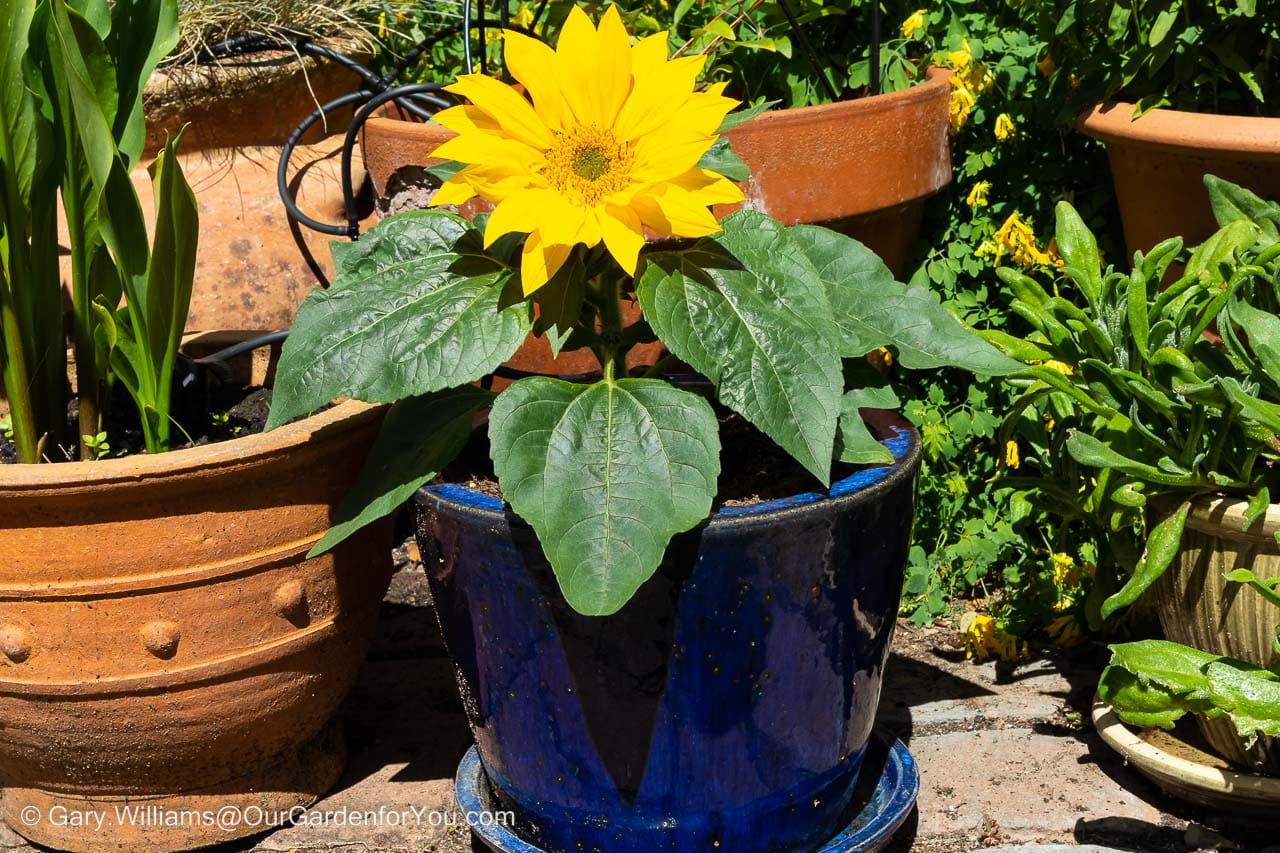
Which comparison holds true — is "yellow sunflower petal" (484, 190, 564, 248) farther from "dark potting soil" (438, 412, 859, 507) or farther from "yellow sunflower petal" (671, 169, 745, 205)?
"dark potting soil" (438, 412, 859, 507)

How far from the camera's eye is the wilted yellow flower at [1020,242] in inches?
101

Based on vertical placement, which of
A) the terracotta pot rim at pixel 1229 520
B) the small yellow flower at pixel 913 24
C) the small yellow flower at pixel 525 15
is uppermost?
the small yellow flower at pixel 525 15

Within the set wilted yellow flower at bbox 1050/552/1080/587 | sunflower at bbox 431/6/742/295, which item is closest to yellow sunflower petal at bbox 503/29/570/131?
sunflower at bbox 431/6/742/295

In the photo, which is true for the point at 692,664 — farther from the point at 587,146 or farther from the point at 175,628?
the point at 175,628

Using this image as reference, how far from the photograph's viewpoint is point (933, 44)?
280cm

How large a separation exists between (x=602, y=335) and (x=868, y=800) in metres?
0.82

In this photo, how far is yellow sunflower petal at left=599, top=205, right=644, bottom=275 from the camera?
5.08 feet

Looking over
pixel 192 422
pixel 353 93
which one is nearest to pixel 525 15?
pixel 353 93

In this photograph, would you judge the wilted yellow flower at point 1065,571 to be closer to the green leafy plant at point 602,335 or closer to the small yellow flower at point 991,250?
the small yellow flower at point 991,250

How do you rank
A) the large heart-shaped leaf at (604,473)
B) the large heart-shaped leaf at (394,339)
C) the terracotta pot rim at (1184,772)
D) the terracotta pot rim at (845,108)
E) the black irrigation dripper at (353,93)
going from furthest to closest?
the black irrigation dripper at (353,93), the terracotta pot rim at (845,108), the terracotta pot rim at (1184,772), the large heart-shaped leaf at (394,339), the large heart-shaped leaf at (604,473)

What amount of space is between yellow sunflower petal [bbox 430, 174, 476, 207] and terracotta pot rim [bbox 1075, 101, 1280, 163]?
128 centimetres

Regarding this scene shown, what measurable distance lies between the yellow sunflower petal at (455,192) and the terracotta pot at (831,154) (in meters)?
0.70

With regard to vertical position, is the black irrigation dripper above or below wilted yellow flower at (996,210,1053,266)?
above

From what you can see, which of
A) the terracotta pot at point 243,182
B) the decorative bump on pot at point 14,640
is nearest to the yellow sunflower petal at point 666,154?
the decorative bump on pot at point 14,640
